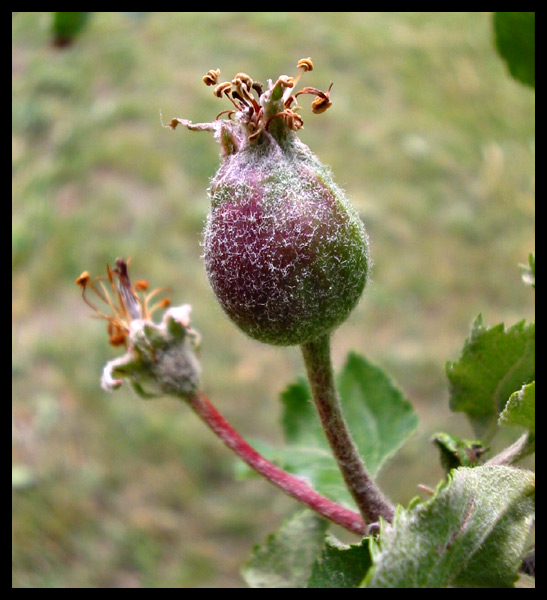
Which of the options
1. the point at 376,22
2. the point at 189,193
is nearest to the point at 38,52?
the point at 189,193

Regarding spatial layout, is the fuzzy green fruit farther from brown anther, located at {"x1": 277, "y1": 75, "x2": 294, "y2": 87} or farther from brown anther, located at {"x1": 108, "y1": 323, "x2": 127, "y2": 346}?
brown anther, located at {"x1": 108, "y1": 323, "x2": 127, "y2": 346}

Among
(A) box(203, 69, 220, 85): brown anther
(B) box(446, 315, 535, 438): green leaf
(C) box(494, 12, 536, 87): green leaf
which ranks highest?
(C) box(494, 12, 536, 87): green leaf

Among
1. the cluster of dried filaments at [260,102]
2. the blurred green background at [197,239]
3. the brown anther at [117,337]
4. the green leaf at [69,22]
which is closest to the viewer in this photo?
the cluster of dried filaments at [260,102]

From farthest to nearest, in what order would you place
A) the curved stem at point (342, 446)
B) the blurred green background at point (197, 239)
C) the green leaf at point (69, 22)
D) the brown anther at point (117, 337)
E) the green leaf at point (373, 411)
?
the green leaf at point (69, 22)
the blurred green background at point (197, 239)
the green leaf at point (373, 411)
the brown anther at point (117, 337)
the curved stem at point (342, 446)

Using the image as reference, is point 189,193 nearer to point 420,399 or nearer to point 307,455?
point 420,399

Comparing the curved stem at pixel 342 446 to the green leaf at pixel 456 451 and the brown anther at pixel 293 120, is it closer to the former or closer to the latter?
the green leaf at pixel 456 451

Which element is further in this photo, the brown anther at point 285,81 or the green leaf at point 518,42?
the green leaf at point 518,42

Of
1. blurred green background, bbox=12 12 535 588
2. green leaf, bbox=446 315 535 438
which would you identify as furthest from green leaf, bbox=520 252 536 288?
blurred green background, bbox=12 12 535 588

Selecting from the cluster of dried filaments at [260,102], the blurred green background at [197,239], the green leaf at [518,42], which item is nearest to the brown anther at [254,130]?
the cluster of dried filaments at [260,102]
